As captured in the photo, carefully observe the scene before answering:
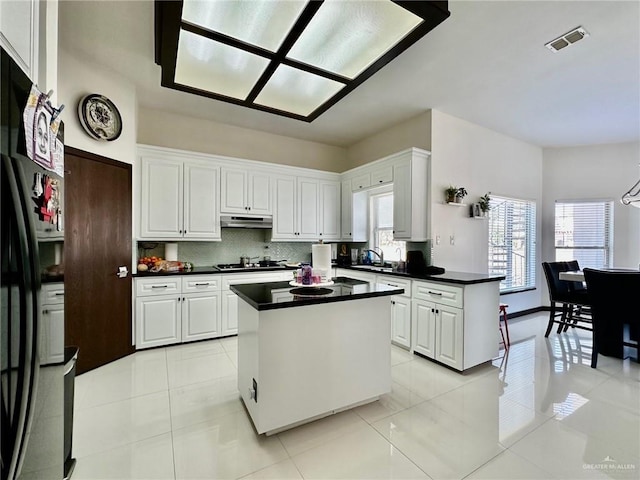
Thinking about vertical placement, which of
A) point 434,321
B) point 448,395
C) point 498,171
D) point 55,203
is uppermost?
point 498,171

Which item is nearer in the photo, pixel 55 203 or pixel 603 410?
pixel 55 203

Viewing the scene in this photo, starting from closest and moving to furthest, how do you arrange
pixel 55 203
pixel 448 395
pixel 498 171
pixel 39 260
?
pixel 39 260, pixel 55 203, pixel 448 395, pixel 498 171

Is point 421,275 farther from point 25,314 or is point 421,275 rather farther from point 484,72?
point 25,314

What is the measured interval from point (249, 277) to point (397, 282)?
1972mm

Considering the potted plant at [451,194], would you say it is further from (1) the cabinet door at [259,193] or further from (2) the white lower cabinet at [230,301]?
(2) the white lower cabinet at [230,301]

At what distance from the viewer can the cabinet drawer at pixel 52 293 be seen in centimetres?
88

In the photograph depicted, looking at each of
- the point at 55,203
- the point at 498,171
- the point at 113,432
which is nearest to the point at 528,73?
the point at 498,171

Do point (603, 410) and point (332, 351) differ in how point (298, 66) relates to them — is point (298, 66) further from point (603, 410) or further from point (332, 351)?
point (603, 410)

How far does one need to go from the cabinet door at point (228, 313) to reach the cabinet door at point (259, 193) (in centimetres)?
125

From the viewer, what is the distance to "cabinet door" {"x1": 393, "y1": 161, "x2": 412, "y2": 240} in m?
3.71

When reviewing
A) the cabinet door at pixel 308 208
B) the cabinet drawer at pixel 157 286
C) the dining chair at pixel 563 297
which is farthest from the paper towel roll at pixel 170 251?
the dining chair at pixel 563 297

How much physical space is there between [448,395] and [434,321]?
2.56 ft

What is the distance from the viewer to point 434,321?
305cm

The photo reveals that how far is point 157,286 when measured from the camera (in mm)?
3400
